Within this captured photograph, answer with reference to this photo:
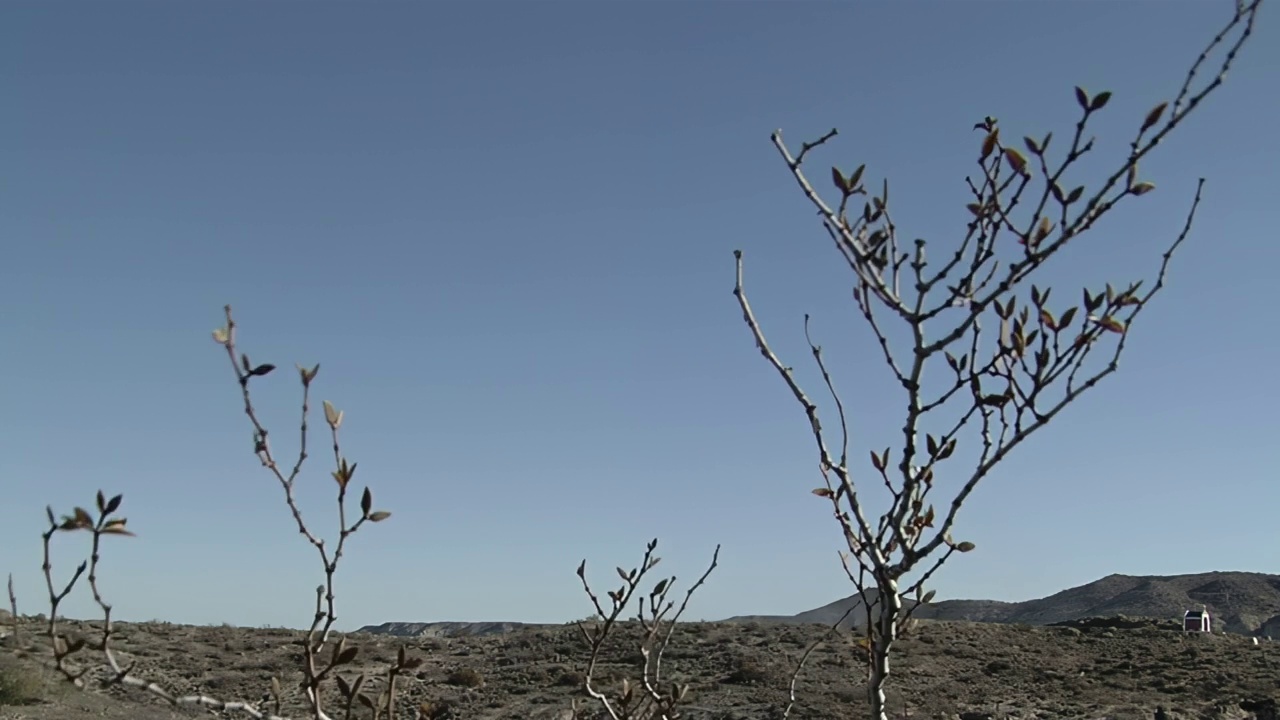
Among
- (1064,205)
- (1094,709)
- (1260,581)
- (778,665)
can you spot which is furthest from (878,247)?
(1260,581)

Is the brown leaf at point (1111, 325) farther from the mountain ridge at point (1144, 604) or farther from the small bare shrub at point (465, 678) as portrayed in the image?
the mountain ridge at point (1144, 604)

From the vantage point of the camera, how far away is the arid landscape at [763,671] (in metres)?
27.3

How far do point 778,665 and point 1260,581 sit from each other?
59526mm

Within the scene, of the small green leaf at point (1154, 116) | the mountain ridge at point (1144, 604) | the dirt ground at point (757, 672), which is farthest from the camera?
the mountain ridge at point (1144, 604)

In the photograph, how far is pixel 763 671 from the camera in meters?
32.6

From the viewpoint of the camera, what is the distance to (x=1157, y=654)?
36031 millimetres

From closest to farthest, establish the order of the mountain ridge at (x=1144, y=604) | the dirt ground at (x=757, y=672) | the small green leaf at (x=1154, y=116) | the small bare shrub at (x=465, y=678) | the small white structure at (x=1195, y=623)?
the small green leaf at (x=1154, y=116)
the dirt ground at (x=757, y=672)
the small bare shrub at (x=465, y=678)
the small white structure at (x=1195, y=623)
the mountain ridge at (x=1144, y=604)

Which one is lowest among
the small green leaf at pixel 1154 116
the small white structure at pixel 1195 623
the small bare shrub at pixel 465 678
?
the small bare shrub at pixel 465 678

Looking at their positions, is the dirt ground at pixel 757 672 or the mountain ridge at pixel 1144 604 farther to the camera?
the mountain ridge at pixel 1144 604

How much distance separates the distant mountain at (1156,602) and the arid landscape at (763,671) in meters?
25.4

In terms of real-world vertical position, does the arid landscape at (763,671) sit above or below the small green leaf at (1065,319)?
below

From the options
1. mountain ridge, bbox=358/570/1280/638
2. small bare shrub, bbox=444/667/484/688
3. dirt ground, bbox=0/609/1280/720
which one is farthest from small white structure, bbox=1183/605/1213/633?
small bare shrub, bbox=444/667/484/688

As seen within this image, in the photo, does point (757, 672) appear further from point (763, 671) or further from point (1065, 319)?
point (1065, 319)

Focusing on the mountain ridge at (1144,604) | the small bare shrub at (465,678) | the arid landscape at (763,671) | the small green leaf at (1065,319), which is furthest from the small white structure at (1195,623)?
the small green leaf at (1065,319)
